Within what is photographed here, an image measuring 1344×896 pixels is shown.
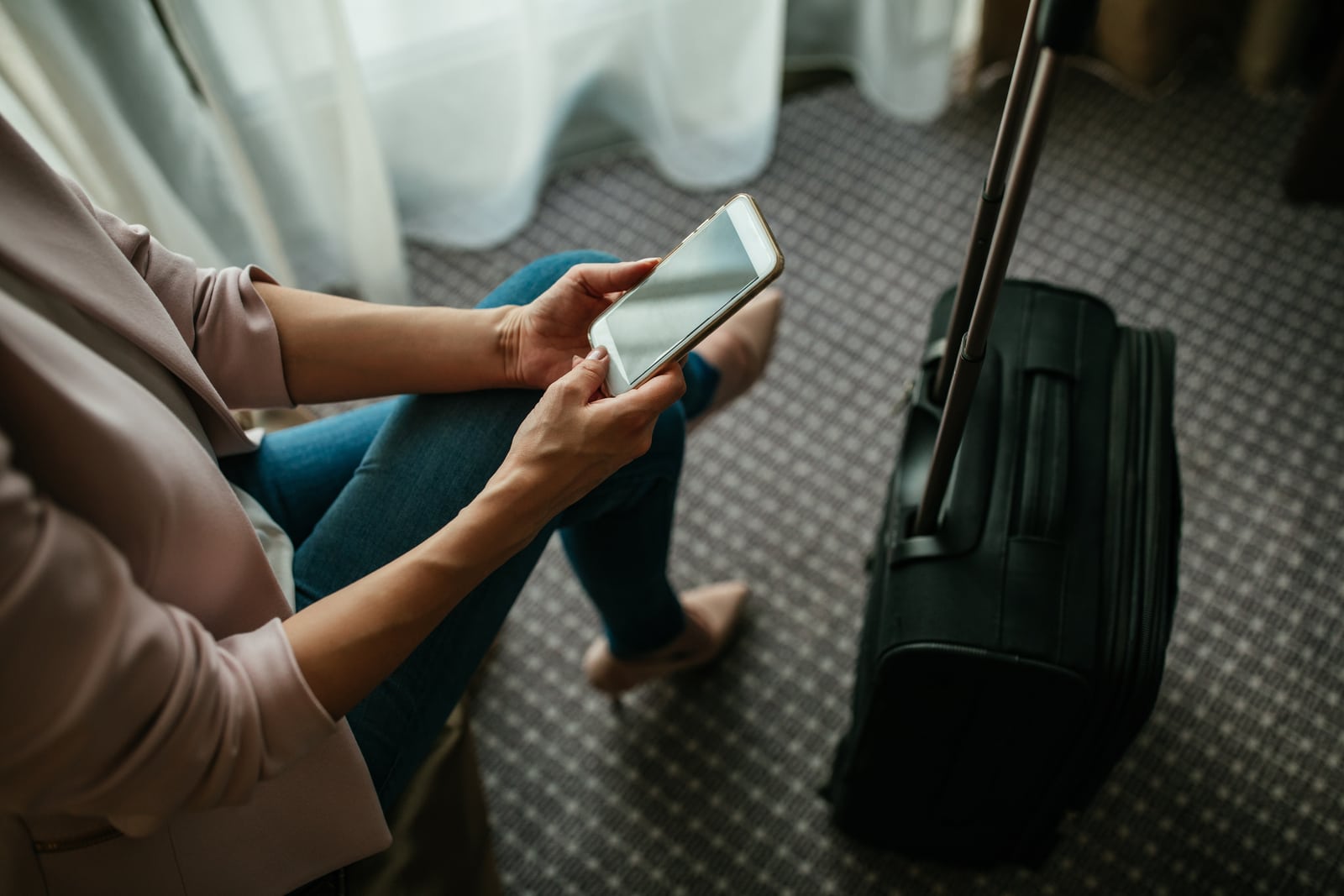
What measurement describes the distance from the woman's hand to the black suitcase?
0.27 meters

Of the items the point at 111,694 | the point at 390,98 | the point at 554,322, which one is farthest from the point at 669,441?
the point at 390,98

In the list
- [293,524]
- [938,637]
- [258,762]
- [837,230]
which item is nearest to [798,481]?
[837,230]

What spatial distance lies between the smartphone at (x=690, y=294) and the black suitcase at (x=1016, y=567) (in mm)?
156

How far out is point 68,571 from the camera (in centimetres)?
52

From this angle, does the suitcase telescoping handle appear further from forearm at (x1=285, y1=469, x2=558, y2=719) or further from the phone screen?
forearm at (x1=285, y1=469, x2=558, y2=719)

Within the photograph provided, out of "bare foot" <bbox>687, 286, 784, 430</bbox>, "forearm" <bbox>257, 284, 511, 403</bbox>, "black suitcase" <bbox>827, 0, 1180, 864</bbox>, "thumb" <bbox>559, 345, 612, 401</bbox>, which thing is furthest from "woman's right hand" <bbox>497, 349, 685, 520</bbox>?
"bare foot" <bbox>687, 286, 784, 430</bbox>

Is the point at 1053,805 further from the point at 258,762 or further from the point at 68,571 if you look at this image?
the point at 68,571

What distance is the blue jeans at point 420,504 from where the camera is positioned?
2.51 ft

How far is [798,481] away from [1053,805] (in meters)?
0.52

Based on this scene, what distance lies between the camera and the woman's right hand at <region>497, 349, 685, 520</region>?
706 mm

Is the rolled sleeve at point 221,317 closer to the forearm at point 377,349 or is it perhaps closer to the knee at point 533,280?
the forearm at point 377,349

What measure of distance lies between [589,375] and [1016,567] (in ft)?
1.18

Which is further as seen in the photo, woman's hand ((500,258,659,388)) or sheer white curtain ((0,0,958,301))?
sheer white curtain ((0,0,958,301))

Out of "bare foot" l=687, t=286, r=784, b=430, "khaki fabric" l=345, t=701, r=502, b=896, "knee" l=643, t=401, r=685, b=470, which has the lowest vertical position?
"khaki fabric" l=345, t=701, r=502, b=896
